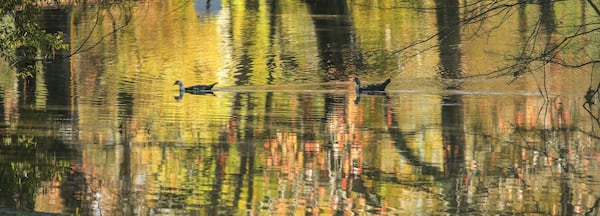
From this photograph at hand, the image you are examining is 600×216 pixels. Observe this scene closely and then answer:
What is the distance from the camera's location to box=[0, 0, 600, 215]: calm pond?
1507cm

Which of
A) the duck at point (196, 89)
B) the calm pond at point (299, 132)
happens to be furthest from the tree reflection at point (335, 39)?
the duck at point (196, 89)

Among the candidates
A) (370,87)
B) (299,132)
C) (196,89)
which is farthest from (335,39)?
(299,132)

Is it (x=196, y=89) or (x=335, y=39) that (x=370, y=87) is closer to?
(x=196, y=89)

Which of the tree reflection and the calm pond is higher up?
the tree reflection

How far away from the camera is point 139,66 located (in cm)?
3197

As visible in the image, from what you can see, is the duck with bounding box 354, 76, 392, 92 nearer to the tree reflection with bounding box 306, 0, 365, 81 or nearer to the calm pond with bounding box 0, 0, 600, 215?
the calm pond with bounding box 0, 0, 600, 215

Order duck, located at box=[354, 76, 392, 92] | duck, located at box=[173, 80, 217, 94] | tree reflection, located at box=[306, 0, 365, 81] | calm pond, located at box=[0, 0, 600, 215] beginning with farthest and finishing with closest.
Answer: tree reflection, located at box=[306, 0, 365, 81]
duck, located at box=[173, 80, 217, 94]
duck, located at box=[354, 76, 392, 92]
calm pond, located at box=[0, 0, 600, 215]

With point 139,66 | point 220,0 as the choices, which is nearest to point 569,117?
point 139,66

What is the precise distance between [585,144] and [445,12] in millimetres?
23566

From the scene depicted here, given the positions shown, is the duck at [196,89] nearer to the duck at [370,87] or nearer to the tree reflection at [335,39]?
the duck at [370,87]

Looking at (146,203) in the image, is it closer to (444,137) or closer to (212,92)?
(444,137)

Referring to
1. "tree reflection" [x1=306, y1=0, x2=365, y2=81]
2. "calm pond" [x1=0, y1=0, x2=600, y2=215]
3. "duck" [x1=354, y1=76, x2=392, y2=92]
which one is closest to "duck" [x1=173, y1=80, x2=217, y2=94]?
"calm pond" [x1=0, y1=0, x2=600, y2=215]

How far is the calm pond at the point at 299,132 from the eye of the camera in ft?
49.4

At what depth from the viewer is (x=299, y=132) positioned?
2097 cm
